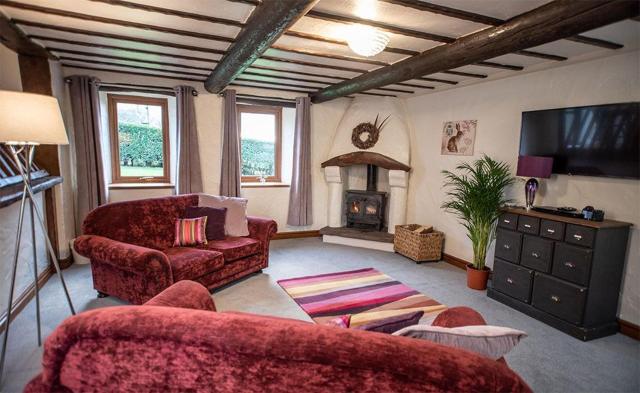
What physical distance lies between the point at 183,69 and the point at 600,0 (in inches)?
147

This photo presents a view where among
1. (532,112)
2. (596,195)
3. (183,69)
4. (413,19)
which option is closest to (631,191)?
(596,195)

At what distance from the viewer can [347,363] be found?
0.82m

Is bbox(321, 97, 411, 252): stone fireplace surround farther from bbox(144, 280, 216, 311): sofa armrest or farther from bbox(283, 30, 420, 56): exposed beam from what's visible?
bbox(144, 280, 216, 311): sofa armrest

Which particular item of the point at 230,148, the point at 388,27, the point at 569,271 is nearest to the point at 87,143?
the point at 230,148

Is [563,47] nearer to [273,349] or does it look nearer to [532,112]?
[532,112]

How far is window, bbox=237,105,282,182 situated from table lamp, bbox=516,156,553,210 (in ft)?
11.4

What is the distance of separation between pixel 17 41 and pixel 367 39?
290 centimetres

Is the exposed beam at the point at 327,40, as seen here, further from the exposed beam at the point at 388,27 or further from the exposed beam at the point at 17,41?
the exposed beam at the point at 17,41

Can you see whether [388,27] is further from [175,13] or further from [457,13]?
[175,13]

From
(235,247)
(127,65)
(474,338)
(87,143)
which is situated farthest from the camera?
(87,143)

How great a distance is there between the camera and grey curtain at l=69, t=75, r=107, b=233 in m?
3.91

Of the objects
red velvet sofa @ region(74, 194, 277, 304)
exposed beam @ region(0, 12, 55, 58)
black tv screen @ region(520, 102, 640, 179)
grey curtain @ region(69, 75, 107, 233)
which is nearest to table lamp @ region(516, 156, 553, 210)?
black tv screen @ region(520, 102, 640, 179)

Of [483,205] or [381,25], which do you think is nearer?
[381,25]

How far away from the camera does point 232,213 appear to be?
3.82 metres
